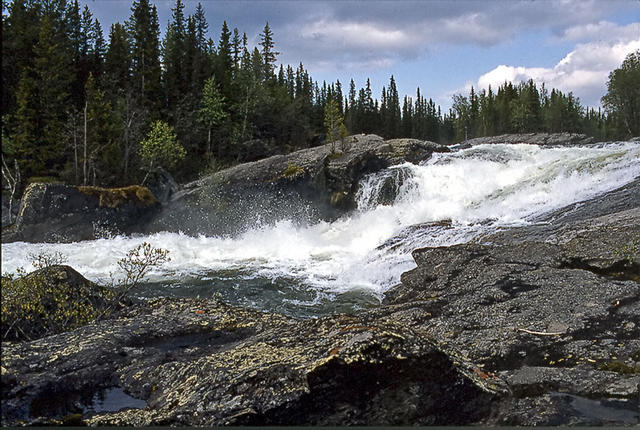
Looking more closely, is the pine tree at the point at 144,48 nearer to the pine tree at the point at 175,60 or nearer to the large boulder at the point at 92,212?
the pine tree at the point at 175,60

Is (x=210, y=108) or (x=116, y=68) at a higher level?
(x=210, y=108)

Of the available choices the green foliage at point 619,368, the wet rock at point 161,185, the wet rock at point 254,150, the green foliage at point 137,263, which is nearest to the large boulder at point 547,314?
the green foliage at point 619,368

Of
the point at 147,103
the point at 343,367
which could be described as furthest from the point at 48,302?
the point at 147,103

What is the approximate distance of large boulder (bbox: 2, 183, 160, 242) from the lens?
12345 millimetres

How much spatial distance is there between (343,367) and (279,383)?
0.35m

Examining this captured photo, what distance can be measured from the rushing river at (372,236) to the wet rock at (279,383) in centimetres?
218

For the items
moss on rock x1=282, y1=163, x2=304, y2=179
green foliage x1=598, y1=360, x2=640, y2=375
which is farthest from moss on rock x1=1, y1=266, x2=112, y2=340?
moss on rock x1=282, y1=163, x2=304, y2=179

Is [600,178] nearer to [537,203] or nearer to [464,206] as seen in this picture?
[537,203]

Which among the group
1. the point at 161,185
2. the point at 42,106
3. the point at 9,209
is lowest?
the point at 9,209

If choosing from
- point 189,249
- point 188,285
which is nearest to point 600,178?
point 188,285

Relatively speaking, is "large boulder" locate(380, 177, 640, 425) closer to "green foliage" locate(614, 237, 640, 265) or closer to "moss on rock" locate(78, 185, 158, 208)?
"green foliage" locate(614, 237, 640, 265)

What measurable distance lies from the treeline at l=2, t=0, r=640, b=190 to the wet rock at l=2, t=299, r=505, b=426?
1.58 m

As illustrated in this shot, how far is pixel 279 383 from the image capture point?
7.92ft

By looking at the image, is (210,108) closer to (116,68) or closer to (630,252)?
(116,68)
